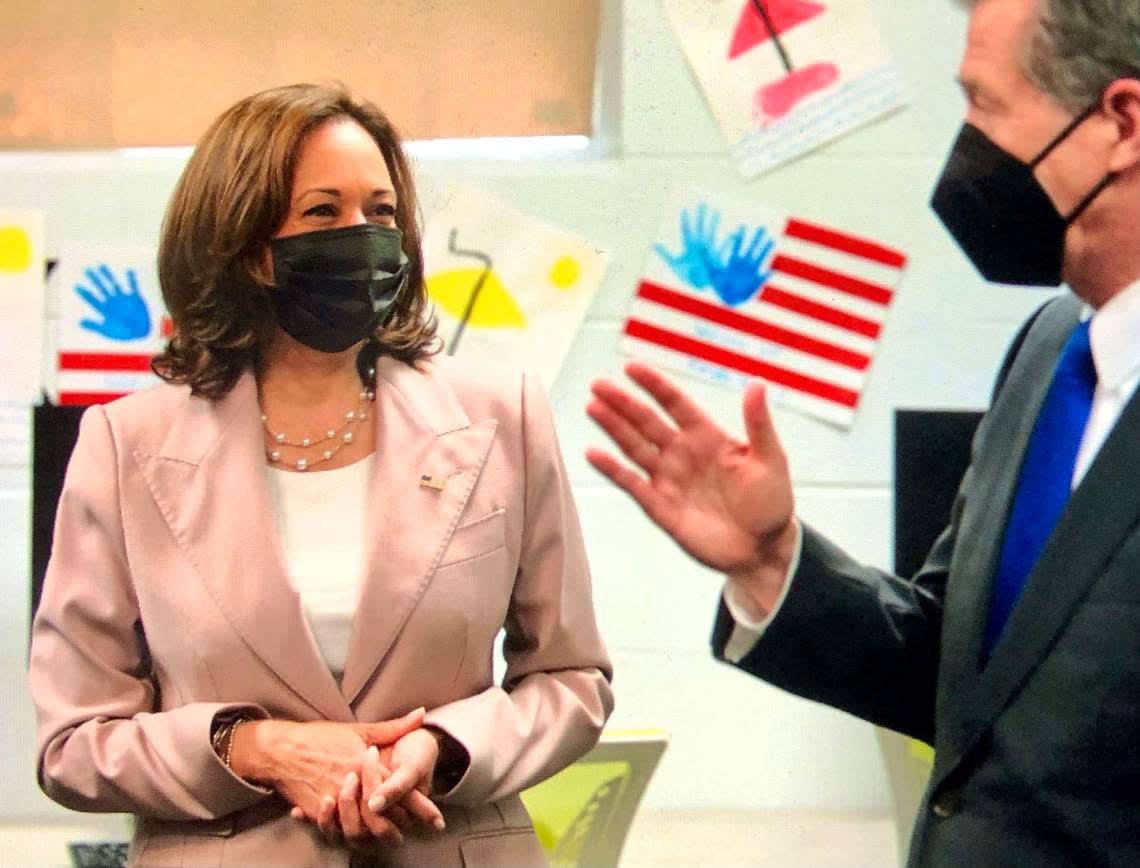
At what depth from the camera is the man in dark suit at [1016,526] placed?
3.01ft

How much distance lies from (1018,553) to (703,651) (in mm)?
991

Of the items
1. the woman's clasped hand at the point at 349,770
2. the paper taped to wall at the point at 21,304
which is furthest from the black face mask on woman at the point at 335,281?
the paper taped to wall at the point at 21,304

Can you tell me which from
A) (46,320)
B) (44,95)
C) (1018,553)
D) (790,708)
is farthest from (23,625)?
(1018,553)

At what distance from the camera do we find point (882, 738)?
5.91 ft

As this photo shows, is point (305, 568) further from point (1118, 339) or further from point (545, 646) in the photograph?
point (1118, 339)

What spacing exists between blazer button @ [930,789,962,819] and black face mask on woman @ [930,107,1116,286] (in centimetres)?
43

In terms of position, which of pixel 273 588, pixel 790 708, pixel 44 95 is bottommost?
pixel 790 708

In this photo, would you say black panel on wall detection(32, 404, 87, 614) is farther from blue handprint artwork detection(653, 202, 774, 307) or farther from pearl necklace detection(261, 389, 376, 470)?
blue handprint artwork detection(653, 202, 774, 307)

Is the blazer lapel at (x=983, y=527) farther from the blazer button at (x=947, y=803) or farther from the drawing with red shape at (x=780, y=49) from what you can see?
the drawing with red shape at (x=780, y=49)

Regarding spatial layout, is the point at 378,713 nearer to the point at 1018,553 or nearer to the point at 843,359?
the point at 1018,553

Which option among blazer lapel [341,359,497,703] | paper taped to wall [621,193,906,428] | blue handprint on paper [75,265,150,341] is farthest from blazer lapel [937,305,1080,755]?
blue handprint on paper [75,265,150,341]

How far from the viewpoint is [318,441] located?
1.28 m

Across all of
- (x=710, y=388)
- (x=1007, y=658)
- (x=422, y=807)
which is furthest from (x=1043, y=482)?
(x=710, y=388)

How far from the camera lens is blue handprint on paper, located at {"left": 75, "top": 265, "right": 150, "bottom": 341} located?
190 cm
